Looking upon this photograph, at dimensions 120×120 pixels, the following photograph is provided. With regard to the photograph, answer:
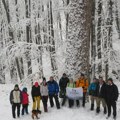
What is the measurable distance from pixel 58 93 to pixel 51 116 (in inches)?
85.6

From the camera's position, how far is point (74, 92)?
18.5 metres

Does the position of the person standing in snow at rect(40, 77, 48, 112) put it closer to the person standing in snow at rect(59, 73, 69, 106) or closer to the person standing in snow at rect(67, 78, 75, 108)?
the person standing in snow at rect(59, 73, 69, 106)

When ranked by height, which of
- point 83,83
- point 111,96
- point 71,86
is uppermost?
point 83,83

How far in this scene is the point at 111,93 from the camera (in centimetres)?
1747

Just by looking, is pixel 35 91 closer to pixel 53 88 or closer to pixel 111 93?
pixel 53 88

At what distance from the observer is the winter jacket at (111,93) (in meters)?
17.4

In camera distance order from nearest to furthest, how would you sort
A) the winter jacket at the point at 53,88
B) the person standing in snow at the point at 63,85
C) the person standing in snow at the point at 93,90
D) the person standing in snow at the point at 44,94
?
the person standing in snow at the point at 93,90
the person standing in snow at the point at 44,94
the winter jacket at the point at 53,88
the person standing in snow at the point at 63,85

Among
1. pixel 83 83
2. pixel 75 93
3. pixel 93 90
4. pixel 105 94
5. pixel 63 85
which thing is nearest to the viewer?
pixel 105 94

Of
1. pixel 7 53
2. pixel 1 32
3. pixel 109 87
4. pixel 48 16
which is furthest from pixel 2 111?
pixel 1 32

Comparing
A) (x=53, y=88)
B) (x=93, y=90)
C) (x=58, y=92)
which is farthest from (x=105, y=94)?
(x=53, y=88)

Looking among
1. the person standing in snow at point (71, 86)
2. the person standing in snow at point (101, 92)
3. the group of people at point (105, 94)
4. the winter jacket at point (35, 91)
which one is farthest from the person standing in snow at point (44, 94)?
the person standing in snow at point (101, 92)

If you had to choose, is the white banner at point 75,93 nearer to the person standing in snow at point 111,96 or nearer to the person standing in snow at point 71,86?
the person standing in snow at point 71,86

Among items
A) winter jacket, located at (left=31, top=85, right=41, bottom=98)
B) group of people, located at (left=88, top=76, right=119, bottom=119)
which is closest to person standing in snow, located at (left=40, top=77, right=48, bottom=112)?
winter jacket, located at (left=31, top=85, right=41, bottom=98)

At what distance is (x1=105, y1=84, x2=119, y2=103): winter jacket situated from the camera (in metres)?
17.4
